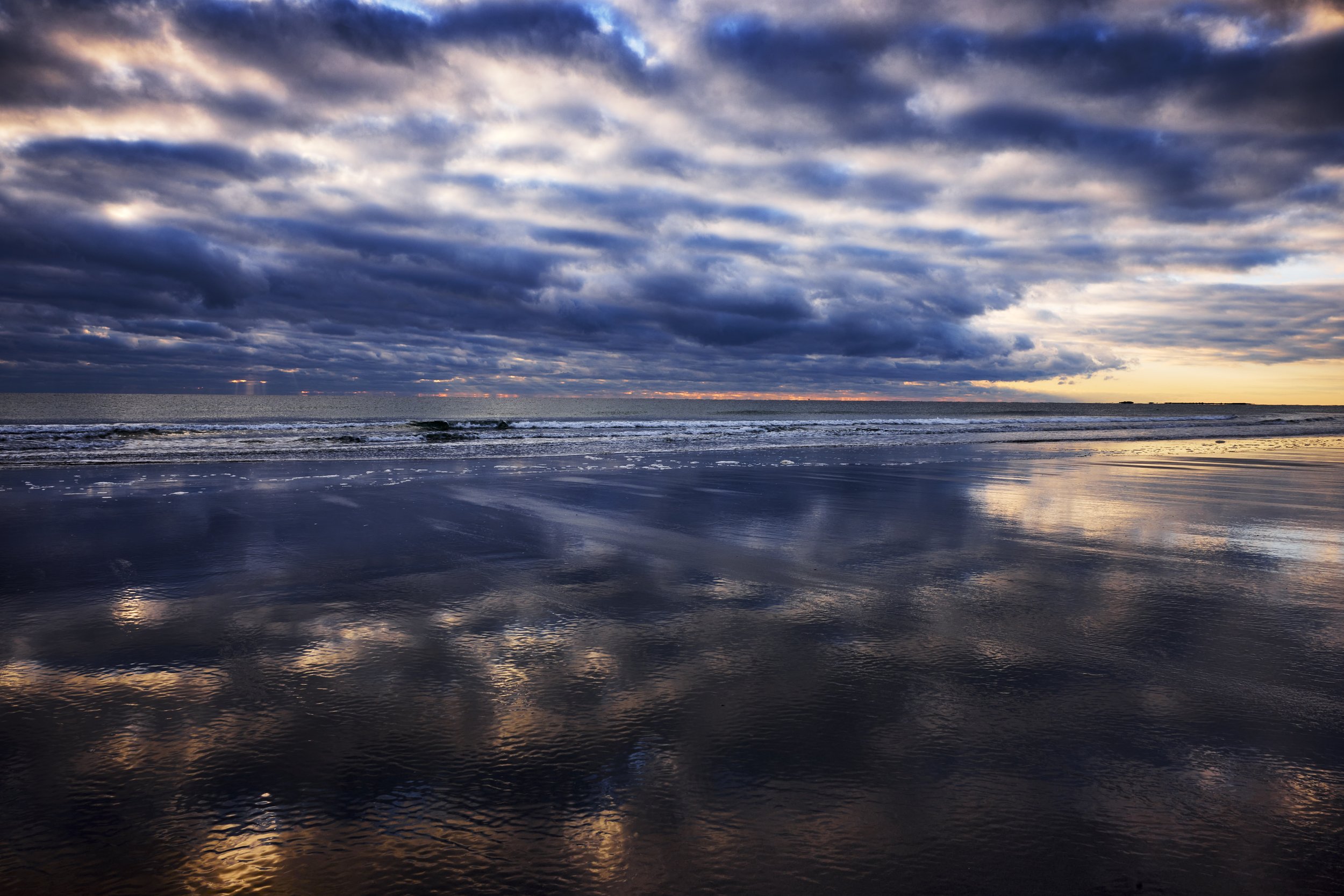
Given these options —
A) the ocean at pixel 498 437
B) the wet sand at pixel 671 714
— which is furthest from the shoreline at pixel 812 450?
the wet sand at pixel 671 714

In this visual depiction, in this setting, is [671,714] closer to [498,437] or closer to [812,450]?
[812,450]

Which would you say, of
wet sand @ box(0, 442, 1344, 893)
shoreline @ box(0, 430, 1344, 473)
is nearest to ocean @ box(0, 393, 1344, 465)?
shoreline @ box(0, 430, 1344, 473)

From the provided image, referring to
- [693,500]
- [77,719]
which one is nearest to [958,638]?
[77,719]

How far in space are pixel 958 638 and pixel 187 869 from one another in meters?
4.72

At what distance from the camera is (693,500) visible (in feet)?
41.8

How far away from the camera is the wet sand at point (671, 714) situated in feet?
9.29

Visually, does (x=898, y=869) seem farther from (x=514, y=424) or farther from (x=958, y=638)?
(x=514, y=424)

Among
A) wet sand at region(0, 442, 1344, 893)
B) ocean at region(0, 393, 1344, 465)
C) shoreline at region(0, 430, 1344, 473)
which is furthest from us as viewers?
ocean at region(0, 393, 1344, 465)

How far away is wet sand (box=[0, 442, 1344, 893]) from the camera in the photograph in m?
2.83

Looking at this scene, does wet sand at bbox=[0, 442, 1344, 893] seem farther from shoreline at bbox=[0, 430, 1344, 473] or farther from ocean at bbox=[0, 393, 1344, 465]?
ocean at bbox=[0, 393, 1344, 465]

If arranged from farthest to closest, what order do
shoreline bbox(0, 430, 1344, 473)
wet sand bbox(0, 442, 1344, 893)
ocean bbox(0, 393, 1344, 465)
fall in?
ocean bbox(0, 393, 1344, 465), shoreline bbox(0, 430, 1344, 473), wet sand bbox(0, 442, 1344, 893)

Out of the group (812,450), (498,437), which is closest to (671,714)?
(812,450)

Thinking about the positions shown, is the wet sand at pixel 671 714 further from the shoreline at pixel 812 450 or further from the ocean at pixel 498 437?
the ocean at pixel 498 437

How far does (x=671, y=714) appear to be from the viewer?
4.05m
